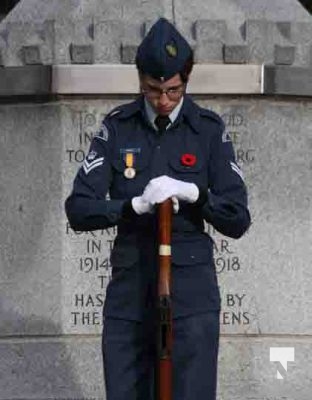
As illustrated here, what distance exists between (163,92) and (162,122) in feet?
0.43

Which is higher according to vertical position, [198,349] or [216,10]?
[216,10]

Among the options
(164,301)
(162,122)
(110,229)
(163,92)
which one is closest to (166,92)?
(163,92)

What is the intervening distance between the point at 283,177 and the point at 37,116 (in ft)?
4.40

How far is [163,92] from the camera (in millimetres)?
5062

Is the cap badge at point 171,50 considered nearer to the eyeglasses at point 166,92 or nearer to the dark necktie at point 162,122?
the eyeglasses at point 166,92

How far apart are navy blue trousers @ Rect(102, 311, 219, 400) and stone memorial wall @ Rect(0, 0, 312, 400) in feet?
9.36

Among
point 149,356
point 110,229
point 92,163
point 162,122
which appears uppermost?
point 162,122

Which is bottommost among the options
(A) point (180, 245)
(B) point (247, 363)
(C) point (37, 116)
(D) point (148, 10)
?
(B) point (247, 363)

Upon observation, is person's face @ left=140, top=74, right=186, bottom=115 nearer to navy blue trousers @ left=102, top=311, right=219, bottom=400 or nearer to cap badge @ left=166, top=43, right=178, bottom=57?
cap badge @ left=166, top=43, right=178, bottom=57

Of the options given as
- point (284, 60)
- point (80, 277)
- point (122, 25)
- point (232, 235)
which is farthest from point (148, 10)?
point (232, 235)

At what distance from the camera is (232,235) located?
5176 millimetres

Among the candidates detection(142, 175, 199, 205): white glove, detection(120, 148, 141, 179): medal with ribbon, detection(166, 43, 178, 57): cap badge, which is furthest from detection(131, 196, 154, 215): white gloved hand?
detection(166, 43, 178, 57): cap badge

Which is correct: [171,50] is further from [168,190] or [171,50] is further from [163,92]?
[168,190]

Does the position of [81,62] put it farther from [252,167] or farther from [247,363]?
[247,363]
